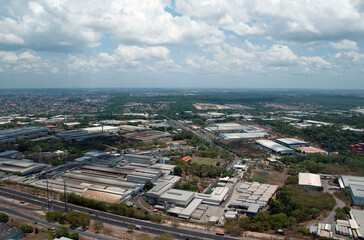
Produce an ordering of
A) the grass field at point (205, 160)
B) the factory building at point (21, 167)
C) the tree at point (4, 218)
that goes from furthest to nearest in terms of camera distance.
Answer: the grass field at point (205, 160), the factory building at point (21, 167), the tree at point (4, 218)

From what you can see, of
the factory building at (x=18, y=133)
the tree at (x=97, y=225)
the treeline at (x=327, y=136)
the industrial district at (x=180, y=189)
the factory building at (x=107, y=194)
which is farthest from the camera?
the factory building at (x=18, y=133)


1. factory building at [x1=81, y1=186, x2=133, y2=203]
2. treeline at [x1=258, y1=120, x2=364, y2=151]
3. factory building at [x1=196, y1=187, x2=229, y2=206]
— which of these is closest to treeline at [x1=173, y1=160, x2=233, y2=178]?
factory building at [x1=196, y1=187, x2=229, y2=206]

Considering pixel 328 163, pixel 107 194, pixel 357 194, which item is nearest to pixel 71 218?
pixel 107 194

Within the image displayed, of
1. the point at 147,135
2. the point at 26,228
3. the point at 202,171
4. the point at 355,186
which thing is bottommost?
the point at 147,135

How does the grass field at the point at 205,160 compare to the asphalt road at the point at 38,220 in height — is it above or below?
below

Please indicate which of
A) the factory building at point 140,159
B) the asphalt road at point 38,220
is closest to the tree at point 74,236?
the asphalt road at point 38,220

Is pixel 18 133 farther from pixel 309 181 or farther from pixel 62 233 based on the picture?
pixel 309 181

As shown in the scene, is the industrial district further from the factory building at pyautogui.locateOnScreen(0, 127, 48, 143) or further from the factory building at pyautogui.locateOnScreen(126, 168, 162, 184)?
the factory building at pyautogui.locateOnScreen(0, 127, 48, 143)

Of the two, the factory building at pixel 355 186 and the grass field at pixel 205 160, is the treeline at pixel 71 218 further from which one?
the factory building at pixel 355 186
